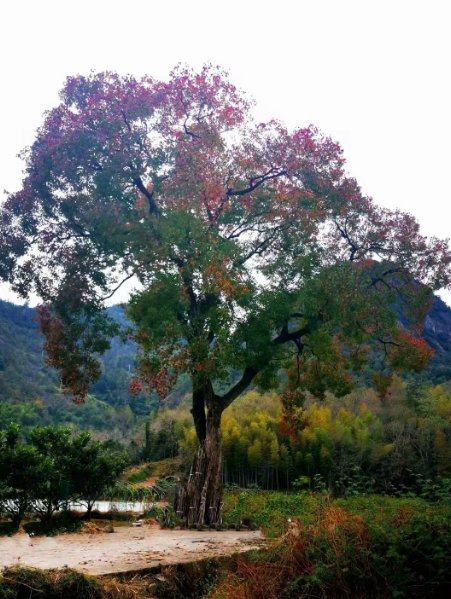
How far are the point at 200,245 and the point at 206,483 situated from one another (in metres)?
4.12

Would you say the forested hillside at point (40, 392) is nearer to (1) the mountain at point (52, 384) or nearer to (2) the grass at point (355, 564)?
(1) the mountain at point (52, 384)

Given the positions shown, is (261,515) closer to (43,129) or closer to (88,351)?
(88,351)

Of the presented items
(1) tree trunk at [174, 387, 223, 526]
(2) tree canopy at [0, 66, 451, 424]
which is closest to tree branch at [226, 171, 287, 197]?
(2) tree canopy at [0, 66, 451, 424]

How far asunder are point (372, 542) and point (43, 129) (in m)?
8.87

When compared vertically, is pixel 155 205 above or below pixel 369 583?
above

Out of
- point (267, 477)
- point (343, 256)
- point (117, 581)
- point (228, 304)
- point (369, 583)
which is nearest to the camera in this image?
point (369, 583)

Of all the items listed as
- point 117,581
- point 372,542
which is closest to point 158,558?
point 117,581

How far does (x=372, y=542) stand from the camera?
4.86 meters

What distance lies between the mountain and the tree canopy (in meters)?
37.0

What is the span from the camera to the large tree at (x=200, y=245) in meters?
10.1

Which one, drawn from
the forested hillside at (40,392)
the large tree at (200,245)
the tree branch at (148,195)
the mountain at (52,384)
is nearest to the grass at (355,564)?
the large tree at (200,245)

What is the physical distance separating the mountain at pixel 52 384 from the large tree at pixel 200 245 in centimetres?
3699

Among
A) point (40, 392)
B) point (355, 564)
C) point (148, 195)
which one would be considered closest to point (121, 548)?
point (355, 564)

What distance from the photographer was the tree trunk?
10.2 meters
